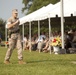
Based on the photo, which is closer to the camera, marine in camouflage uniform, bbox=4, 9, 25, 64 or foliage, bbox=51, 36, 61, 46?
marine in camouflage uniform, bbox=4, 9, 25, 64

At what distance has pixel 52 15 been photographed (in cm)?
1933

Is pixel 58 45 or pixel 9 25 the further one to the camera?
pixel 58 45

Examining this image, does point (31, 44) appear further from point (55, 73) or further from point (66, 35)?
point (55, 73)

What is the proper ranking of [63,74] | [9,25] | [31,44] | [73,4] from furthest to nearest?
[31,44] → [73,4] → [9,25] → [63,74]

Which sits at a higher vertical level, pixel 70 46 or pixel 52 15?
pixel 52 15

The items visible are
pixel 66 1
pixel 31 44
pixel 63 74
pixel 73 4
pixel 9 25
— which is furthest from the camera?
pixel 31 44

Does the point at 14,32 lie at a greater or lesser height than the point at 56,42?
greater

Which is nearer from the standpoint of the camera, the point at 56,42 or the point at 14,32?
the point at 14,32

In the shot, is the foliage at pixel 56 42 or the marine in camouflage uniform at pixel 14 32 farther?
the foliage at pixel 56 42

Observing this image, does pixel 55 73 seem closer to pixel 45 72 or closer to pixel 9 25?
pixel 45 72

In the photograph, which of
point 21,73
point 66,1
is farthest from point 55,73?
point 66,1

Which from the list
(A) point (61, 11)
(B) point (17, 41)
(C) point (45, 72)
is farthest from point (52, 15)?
(C) point (45, 72)

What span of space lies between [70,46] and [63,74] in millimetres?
12211

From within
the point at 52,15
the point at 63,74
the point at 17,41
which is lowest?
the point at 63,74
